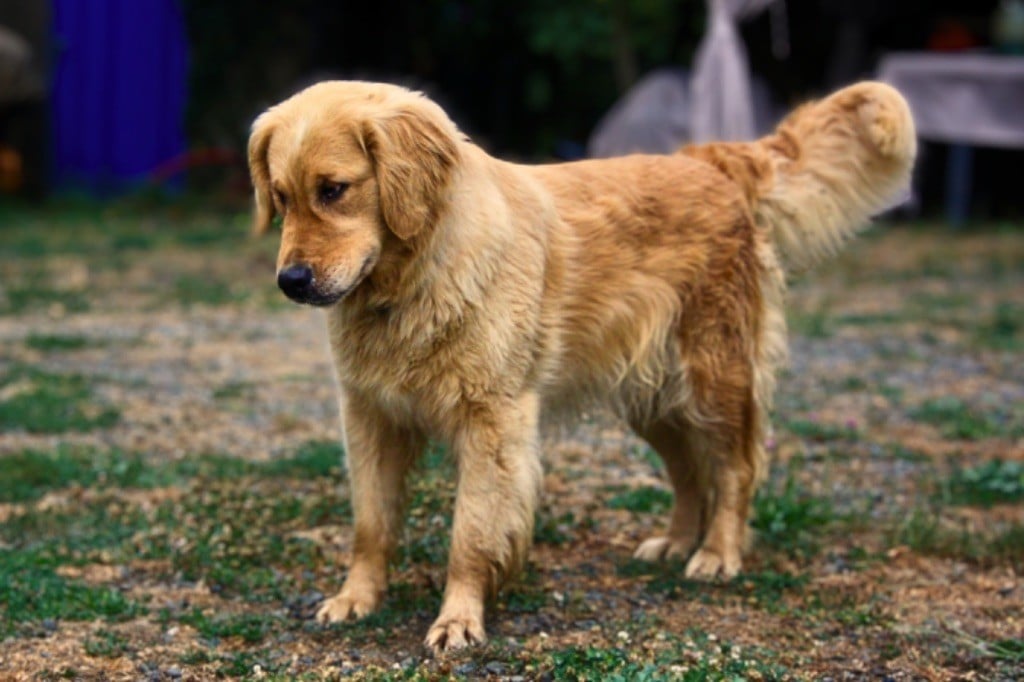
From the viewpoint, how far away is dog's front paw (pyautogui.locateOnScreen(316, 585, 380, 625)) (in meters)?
4.46

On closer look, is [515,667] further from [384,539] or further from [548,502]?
[548,502]

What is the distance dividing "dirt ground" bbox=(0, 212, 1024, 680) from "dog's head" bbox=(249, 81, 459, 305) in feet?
3.89

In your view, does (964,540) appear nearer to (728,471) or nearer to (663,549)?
(728,471)

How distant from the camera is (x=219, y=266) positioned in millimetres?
12352

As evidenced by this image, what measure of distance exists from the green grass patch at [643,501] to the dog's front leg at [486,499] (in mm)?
1411

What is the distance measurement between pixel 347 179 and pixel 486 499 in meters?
1.08

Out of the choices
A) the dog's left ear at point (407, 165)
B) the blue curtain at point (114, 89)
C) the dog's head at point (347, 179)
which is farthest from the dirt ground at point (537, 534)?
the blue curtain at point (114, 89)

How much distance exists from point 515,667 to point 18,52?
13.1 metres

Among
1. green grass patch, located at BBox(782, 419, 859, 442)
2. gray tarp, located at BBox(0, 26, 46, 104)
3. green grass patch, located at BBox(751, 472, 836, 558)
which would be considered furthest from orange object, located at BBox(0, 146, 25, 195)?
green grass patch, located at BBox(751, 472, 836, 558)

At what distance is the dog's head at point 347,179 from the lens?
393 cm

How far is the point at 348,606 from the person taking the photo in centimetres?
449

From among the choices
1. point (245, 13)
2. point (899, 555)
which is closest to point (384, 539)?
point (899, 555)

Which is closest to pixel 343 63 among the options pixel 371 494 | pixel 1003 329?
pixel 1003 329

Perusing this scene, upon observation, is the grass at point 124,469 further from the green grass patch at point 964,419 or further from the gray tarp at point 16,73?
the gray tarp at point 16,73
